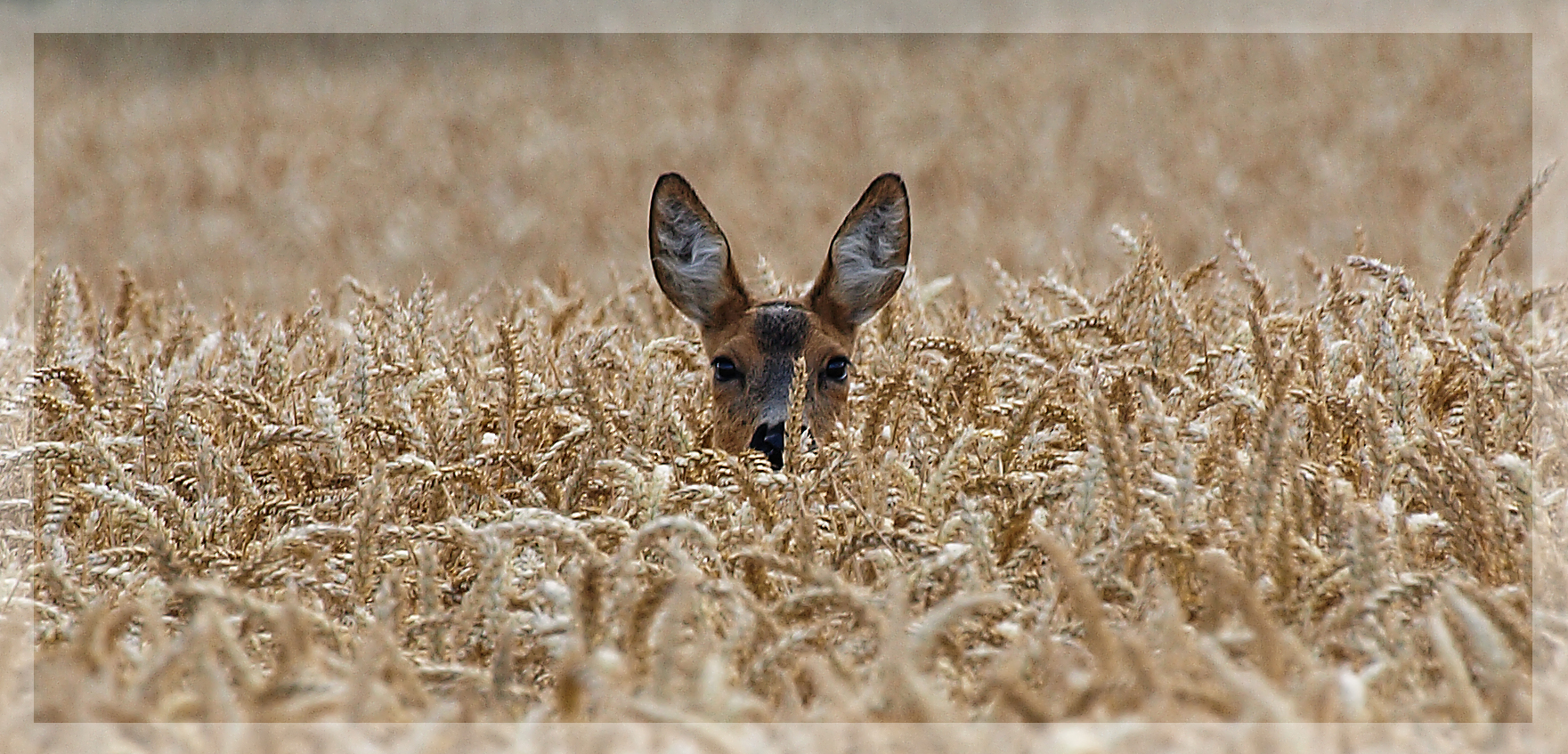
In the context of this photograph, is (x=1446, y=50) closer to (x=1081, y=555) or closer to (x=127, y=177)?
(x=127, y=177)

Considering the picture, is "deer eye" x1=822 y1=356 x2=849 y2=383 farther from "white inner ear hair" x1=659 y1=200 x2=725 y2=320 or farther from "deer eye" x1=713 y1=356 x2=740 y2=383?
"white inner ear hair" x1=659 y1=200 x2=725 y2=320

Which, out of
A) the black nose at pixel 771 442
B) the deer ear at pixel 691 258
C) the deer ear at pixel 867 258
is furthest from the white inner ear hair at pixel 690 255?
the black nose at pixel 771 442

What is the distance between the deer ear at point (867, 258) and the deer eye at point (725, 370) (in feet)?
1.26

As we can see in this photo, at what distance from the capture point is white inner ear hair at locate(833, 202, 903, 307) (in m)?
5.54

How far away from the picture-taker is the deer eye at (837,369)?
5465 mm

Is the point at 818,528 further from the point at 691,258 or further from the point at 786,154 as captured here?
the point at 786,154

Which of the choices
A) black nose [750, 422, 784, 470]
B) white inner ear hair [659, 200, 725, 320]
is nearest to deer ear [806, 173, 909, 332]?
white inner ear hair [659, 200, 725, 320]

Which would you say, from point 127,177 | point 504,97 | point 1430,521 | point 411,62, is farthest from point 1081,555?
point 411,62

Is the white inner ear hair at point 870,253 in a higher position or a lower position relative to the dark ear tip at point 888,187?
lower

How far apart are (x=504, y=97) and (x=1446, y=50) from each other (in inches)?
396

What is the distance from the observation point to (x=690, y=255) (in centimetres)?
572

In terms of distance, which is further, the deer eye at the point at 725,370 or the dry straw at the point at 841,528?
the deer eye at the point at 725,370

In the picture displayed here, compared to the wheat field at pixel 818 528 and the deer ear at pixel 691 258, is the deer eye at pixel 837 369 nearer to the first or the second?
the wheat field at pixel 818 528

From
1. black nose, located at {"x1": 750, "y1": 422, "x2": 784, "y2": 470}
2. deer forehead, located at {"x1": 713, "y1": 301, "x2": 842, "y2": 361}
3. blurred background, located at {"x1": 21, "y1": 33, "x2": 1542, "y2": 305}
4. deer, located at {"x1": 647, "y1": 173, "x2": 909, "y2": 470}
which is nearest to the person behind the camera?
black nose, located at {"x1": 750, "y1": 422, "x2": 784, "y2": 470}
